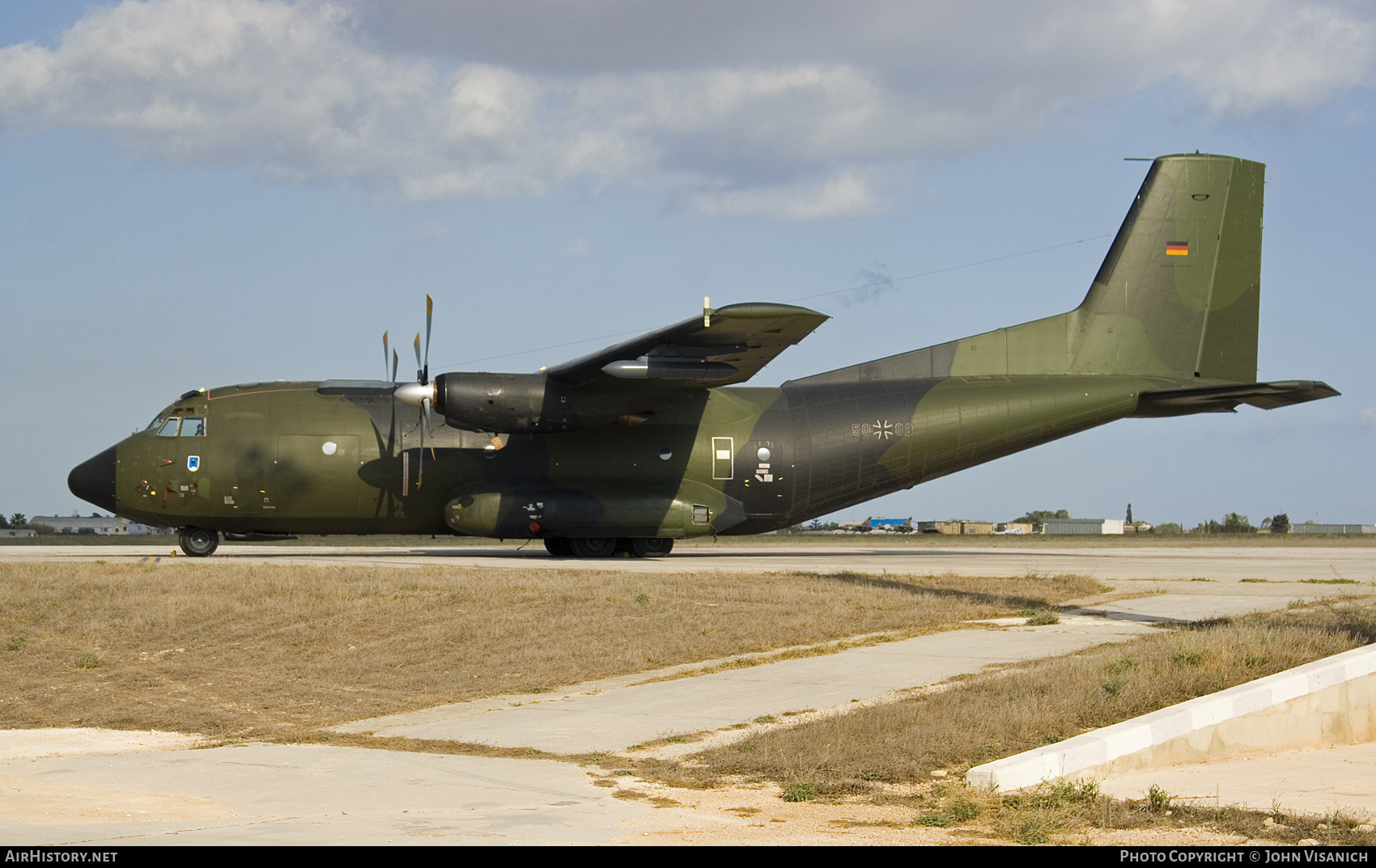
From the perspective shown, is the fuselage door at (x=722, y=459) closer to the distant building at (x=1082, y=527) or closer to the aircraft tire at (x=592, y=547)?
the aircraft tire at (x=592, y=547)

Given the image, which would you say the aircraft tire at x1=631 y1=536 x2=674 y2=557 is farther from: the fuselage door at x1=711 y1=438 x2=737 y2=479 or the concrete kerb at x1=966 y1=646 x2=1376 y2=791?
the concrete kerb at x1=966 y1=646 x2=1376 y2=791

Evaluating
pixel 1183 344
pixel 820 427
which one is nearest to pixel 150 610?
pixel 820 427

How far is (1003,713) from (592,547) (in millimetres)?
19089

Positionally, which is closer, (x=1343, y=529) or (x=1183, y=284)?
(x=1183, y=284)

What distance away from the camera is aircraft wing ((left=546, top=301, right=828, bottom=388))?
23.3 meters

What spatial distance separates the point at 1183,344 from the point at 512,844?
2809 centimetres

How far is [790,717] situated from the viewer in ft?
34.8

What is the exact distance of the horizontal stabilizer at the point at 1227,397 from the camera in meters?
27.9

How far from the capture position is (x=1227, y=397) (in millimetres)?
28688

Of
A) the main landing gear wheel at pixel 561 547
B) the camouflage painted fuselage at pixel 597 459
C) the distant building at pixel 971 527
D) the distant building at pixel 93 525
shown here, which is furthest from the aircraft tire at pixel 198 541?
the distant building at pixel 971 527

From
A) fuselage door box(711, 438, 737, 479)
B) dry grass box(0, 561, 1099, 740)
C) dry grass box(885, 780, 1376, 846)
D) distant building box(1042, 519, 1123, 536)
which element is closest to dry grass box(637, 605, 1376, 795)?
dry grass box(885, 780, 1376, 846)

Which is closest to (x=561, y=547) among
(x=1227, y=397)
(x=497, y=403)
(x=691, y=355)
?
(x=497, y=403)

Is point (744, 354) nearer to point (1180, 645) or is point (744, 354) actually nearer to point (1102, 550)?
point (1180, 645)

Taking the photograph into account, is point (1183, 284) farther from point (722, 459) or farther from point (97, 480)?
point (97, 480)
